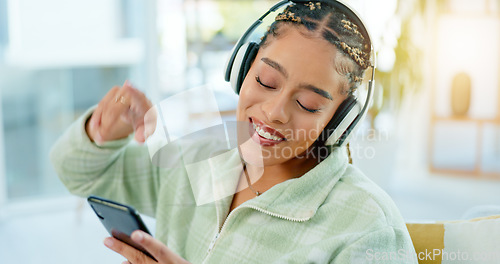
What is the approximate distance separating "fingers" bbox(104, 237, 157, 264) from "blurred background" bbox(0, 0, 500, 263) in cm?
163

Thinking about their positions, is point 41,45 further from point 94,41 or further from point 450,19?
point 450,19

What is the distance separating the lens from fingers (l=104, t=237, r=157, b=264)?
0.83 m

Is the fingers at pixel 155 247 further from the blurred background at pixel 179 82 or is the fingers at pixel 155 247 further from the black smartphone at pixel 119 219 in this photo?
the blurred background at pixel 179 82

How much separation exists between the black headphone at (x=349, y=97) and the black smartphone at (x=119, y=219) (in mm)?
307

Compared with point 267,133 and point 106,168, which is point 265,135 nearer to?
point 267,133

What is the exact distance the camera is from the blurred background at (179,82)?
290 cm

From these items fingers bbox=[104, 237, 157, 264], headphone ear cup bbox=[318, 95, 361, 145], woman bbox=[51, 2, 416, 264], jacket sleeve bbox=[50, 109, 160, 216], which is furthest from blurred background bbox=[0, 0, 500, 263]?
headphone ear cup bbox=[318, 95, 361, 145]

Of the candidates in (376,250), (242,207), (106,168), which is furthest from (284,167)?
(106,168)

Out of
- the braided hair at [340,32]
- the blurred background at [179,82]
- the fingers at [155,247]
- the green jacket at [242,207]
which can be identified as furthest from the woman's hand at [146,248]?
the blurred background at [179,82]

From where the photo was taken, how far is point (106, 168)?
41.7 inches

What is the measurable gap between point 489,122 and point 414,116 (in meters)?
0.53

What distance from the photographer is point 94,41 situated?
308 cm

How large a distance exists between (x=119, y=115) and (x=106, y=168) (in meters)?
0.16

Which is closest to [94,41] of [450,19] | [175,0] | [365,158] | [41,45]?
[41,45]
